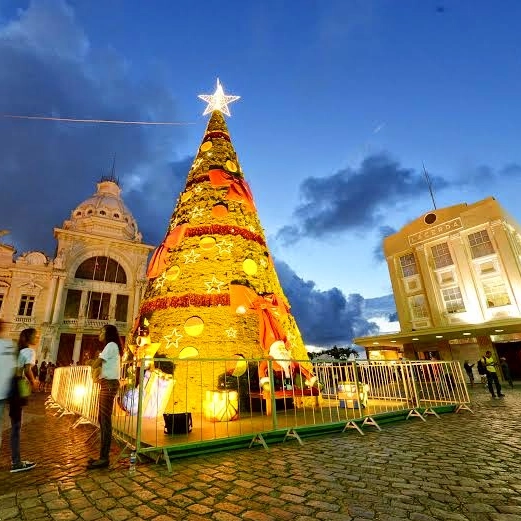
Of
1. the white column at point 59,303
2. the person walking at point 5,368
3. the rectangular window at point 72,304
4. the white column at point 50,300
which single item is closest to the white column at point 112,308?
the rectangular window at point 72,304

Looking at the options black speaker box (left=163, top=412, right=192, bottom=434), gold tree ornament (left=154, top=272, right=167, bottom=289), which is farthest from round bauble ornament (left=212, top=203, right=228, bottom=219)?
black speaker box (left=163, top=412, right=192, bottom=434)

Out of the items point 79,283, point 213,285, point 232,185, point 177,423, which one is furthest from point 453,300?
point 79,283

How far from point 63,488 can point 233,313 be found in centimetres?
501

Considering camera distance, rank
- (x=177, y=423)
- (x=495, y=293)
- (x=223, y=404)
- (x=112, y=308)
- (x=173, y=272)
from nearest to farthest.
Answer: (x=177, y=423) → (x=223, y=404) → (x=173, y=272) → (x=495, y=293) → (x=112, y=308)

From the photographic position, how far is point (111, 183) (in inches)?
1372

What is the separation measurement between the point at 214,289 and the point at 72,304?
25.0 meters

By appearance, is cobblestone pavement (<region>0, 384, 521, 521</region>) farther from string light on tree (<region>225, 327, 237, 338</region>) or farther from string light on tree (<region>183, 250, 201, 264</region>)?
string light on tree (<region>183, 250, 201, 264</region>)

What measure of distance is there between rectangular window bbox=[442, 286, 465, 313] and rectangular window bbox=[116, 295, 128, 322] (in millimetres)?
28024

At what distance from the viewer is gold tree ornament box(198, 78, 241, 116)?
12.4 metres

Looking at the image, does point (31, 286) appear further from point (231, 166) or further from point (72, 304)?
point (231, 166)

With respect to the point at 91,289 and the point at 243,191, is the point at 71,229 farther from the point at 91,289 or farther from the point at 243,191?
the point at 243,191

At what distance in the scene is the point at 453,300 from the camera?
75.4 feet

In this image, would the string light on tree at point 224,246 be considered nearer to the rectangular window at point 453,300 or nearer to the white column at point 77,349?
the rectangular window at point 453,300

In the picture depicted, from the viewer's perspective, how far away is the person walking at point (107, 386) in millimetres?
4054
